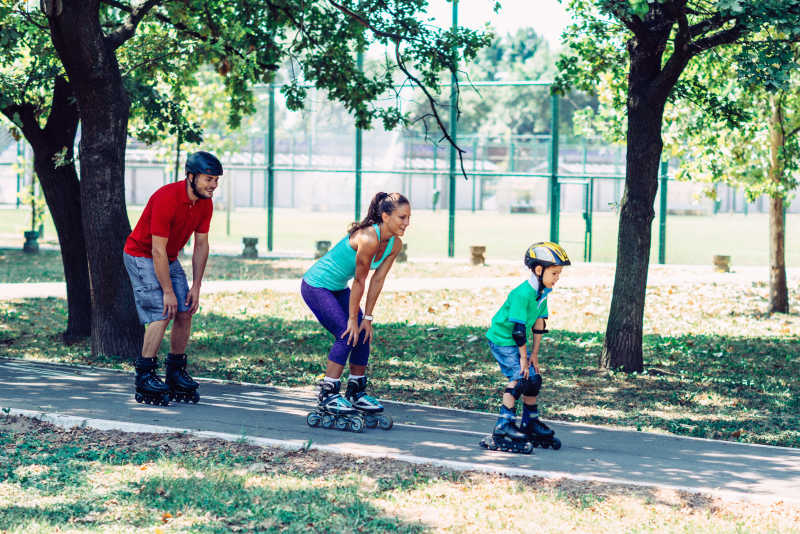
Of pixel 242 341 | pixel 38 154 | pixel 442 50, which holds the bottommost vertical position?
pixel 242 341

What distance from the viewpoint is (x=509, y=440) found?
5.91 meters

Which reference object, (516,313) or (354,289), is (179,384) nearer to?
(354,289)

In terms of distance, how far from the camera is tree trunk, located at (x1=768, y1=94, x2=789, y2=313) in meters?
13.7

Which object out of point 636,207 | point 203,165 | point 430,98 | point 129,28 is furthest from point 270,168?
point 203,165

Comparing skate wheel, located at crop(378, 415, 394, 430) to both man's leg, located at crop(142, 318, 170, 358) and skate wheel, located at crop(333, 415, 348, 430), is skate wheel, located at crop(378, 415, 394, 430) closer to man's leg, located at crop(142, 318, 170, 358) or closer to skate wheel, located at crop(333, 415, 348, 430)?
skate wheel, located at crop(333, 415, 348, 430)

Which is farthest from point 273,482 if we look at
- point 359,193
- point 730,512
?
point 359,193

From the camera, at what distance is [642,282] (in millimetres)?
9406

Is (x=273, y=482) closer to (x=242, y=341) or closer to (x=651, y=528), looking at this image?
(x=651, y=528)

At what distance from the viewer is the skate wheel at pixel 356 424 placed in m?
6.29

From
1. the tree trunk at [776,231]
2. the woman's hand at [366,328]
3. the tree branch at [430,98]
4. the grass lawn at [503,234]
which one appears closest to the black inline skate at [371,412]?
the woman's hand at [366,328]

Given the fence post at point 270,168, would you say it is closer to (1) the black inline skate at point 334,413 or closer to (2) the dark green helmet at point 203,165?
(2) the dark green helmet at point 203,165

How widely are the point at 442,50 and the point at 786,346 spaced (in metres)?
5.22

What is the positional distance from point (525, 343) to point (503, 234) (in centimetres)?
3146

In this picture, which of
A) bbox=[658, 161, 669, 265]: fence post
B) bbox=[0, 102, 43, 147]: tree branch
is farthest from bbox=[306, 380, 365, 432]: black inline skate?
bbox=[658, 161, 669, 265]: fence post
